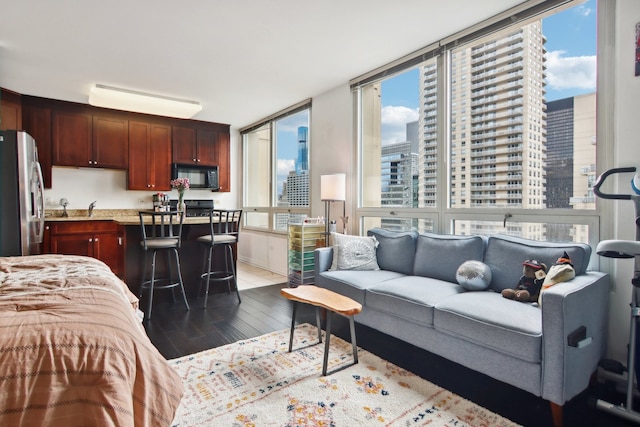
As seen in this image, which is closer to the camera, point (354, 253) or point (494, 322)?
point (494, 322)

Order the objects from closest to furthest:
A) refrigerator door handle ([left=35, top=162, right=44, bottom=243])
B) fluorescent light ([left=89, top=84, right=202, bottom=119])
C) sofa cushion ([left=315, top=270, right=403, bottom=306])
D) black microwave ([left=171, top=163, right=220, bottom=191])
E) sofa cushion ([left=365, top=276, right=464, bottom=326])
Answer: sofa cushion ([left=365, top=276, right=464, bottom=326]), sofa cushion ([left=315, top=270, right=403, bottom=306]), refrigerator door handle ([left=35, top=162, right=44, bottom=243]), fluorescent light ([left=89, top=84, right=202, bottom=119]), black microwave ([left=171, top=163, right=220, bottom=191])

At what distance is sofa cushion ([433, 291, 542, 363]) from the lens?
172 centimetres

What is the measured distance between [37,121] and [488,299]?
19.2ft

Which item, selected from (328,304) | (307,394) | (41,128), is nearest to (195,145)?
(41,128)

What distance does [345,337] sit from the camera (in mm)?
2740

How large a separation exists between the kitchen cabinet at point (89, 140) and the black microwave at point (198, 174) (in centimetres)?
75

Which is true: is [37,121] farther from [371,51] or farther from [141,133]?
[371,51]

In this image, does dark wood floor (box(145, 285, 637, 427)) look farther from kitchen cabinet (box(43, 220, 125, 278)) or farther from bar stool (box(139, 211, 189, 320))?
kitchen cabinet (box(43, 220, 125, 278))

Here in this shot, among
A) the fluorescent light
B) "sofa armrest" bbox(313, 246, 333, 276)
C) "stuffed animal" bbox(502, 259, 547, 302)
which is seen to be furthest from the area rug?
the fluorescent light

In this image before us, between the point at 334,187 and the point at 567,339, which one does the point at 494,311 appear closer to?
the point at 567,339

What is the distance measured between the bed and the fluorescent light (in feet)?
12.7

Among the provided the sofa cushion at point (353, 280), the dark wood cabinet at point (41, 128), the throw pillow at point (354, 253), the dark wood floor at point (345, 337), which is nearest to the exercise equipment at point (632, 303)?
the dark wood floor at point (345, 337)

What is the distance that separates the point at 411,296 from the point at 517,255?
0.82m

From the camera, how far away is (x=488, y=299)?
7.02 feet
